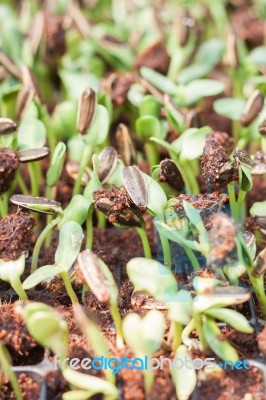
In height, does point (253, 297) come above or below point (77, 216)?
below

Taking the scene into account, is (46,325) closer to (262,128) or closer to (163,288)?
(163,288)

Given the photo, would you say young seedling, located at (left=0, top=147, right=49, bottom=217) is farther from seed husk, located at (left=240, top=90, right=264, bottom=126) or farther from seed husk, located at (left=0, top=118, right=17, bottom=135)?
seed husk, located at (left=240, top=90, right=264, bottom=126)

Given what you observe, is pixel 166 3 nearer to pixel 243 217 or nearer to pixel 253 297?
pixel 243 217

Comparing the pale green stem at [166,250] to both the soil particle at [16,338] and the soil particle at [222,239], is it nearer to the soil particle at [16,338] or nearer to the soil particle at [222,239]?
the soil particle at [222,239]

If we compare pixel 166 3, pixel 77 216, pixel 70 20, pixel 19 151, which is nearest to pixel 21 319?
pixel 77 216

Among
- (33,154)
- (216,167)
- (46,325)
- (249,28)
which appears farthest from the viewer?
(249,28)

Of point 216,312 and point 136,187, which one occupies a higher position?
point 136,187

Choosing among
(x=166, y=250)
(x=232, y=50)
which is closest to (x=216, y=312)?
(x=166, y=250)

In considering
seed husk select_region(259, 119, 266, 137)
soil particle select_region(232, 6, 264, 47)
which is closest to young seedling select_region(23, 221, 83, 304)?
seed husk select_region(259, 119, 266, 137)
